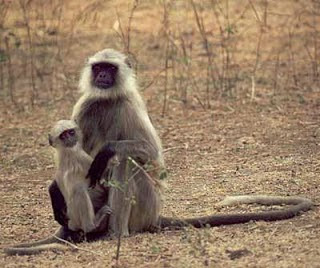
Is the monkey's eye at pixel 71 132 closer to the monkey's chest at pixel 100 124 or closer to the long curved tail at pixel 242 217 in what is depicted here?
the monkey's chest at pixel 100 124

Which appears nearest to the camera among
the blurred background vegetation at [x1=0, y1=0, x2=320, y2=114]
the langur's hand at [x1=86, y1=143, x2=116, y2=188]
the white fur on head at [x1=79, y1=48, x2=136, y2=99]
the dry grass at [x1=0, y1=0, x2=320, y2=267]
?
the dry grass at [x1=0, y1=0, x2=320, y2=267]

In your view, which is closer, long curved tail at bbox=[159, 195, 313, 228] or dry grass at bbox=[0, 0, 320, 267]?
dry grass at bbox=[0, 0, 320, 267]

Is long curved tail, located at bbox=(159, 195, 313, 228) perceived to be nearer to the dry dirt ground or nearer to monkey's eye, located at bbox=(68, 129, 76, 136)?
the dry dirt ground

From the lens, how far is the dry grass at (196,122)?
6.04m

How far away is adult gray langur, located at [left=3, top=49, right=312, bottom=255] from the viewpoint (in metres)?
6.56

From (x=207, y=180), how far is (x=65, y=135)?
1.85 metres

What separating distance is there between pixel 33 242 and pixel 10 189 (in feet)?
5.59

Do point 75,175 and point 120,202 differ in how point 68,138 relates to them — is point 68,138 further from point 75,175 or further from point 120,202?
point 120,202

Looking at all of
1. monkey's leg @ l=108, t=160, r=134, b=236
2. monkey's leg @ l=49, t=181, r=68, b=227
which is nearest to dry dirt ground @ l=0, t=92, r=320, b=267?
monkey's leg @ l=108, t=160, r=134, b=236

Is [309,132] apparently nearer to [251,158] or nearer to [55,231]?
[251,158]

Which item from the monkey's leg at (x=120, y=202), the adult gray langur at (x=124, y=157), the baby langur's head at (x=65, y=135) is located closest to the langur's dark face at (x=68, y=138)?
the baby langur's head at (x=65, y=135)

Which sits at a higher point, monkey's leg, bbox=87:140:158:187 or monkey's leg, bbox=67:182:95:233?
monkey's leg, bbox=87:140:158:187

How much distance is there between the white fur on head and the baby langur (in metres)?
0.39

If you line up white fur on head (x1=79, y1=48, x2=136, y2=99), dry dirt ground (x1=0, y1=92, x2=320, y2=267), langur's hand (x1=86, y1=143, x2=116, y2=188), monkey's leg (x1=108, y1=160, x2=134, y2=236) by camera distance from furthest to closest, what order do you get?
white fur on head (x1=79, y1=48, x2=136, y2=99)
monkey's leg (x1=108, y1=160, x2=134, y2=236)
langur's hand (x1=86, y1=143, x2=116, y2=188)
dry dirt ground (x1=0, y1=92, x2=320, y2=267)
